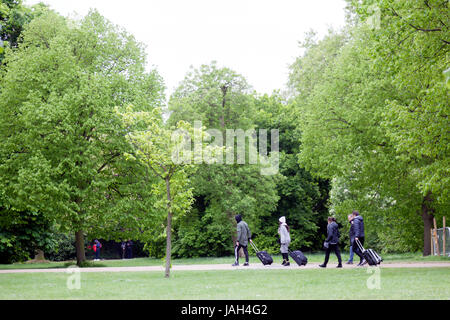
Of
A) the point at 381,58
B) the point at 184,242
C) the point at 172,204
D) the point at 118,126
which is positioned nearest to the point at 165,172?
the point at 172,204

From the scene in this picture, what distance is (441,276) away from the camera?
15.7 m

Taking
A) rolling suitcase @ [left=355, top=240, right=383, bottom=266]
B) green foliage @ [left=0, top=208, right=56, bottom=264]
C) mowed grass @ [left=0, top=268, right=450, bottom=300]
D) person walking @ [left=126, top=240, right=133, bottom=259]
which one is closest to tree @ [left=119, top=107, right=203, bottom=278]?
mowed grass @ [left=0, top=268, right=450, bottom=300]

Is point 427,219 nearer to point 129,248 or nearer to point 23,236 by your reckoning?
point 23,236

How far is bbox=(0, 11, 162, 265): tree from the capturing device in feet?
91.0

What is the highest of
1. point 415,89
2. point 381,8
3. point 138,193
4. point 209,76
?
point 209,76

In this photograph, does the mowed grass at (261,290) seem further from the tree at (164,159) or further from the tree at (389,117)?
the tree at (389,117)

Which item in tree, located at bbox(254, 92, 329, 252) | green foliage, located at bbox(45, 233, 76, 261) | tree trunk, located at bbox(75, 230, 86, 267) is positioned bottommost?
green foliage, located at bbox(45, 233, 76, 261)

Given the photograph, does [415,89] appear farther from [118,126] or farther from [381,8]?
[118,126]

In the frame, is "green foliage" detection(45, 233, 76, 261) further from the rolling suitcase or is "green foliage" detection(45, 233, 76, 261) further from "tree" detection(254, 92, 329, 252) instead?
the rolling suitcase

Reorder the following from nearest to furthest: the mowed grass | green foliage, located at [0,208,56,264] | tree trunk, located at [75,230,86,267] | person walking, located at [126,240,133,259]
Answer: the mowed grass, tree trunk, located at [75,230,86,267], green foliage, located at [0,208,56,264], person walking, located at [126,240,133,259]

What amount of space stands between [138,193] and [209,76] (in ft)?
44.0

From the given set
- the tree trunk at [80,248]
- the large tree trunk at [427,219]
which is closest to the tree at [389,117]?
the large tree trunk at [427,219]

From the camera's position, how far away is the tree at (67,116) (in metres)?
27.7

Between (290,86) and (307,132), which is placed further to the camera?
(290,86)
